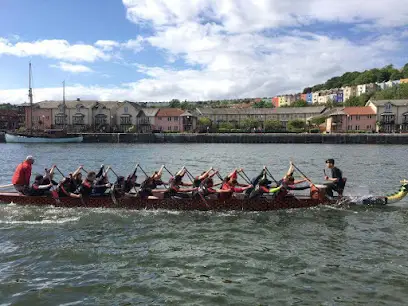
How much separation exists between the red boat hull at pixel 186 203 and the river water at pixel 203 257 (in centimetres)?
31

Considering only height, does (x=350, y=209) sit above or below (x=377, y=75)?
below

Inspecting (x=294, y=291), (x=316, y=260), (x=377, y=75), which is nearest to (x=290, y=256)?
(x=316, y=260)

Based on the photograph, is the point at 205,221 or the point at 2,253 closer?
the point at 2,253

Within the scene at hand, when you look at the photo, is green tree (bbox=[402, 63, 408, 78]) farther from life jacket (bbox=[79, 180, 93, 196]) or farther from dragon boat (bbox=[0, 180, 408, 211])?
life jacket (bbox=[79, 180, 93, 196])

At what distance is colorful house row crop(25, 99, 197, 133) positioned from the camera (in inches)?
4439

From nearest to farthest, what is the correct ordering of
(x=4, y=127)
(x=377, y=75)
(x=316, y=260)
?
(x=316, y=260) → (x=4, y=127) → (x=377, y=75)

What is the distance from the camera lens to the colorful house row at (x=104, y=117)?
112750 millimetres

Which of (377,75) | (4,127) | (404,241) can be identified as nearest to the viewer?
(404,241)

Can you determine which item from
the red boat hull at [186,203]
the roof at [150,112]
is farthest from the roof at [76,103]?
the red boat hull at [186,203]

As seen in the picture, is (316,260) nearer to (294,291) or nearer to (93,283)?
(294,291)

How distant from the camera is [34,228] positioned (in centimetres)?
1370

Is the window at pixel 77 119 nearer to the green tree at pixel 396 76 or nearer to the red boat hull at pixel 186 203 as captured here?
the red boat hull at pixel 186 203

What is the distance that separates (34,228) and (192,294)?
25.6ft

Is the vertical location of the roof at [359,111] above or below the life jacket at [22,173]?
above
